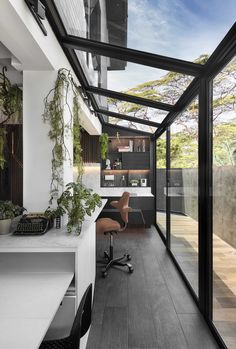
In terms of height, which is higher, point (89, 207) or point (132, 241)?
point (89, 207)

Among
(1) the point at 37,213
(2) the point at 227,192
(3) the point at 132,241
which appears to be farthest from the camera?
(3) the point at 132,241

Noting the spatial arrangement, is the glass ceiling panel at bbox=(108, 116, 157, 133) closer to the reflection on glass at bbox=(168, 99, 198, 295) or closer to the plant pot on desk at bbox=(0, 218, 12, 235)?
the reflection on glass at bbox=(168, 99, 198, 295)

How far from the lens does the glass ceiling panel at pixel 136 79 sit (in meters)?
2.82

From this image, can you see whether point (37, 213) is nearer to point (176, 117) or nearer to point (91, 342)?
point (91, 342)

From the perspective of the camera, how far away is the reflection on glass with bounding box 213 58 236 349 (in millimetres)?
1772

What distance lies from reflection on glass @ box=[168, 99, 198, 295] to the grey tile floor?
0.31 m

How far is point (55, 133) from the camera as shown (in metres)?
2.36

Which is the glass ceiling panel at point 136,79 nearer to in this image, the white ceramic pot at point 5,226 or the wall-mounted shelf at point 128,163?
the white ceramic pot at point 5,226

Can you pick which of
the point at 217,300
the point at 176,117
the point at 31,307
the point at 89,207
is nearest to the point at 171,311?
the point at 217,300

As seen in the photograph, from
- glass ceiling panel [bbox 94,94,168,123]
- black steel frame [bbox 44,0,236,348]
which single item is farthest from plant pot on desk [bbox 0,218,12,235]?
glass ceiling panel [bbox 94,94,168,123]

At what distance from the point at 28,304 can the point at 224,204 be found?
161 cm

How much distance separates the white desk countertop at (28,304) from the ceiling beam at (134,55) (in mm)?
2258

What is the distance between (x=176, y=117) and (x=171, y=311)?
283 cm

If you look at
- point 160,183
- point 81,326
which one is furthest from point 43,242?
point 160,183
